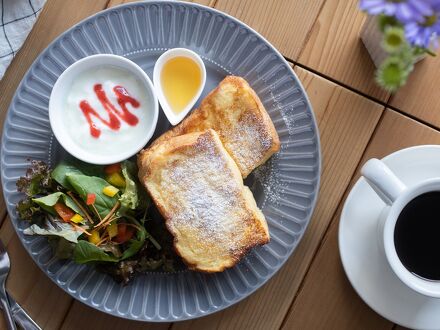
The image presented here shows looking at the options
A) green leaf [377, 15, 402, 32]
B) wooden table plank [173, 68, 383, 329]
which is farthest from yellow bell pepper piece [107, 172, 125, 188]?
green leaf [377, 15, 402, 32]

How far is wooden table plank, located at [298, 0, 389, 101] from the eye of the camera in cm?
127

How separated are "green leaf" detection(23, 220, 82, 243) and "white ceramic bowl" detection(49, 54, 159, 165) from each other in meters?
0.15

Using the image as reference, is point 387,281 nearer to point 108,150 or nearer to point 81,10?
point 108,150

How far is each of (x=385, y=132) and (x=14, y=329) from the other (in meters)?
0.95

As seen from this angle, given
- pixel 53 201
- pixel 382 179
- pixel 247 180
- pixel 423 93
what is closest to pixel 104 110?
pixel 53 201

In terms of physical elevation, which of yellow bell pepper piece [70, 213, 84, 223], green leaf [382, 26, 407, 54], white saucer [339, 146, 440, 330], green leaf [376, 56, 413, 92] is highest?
green leaf [382, 26, 407, 54]

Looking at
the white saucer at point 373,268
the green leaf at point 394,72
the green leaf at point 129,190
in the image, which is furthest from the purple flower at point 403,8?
the green leaf at point 129,190

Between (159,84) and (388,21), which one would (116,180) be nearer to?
(159,84)

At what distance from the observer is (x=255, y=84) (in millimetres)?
1238

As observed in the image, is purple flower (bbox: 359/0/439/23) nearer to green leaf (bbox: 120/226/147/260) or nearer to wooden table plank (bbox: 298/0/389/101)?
wooden table plank (bbox: 298/0/389/101)

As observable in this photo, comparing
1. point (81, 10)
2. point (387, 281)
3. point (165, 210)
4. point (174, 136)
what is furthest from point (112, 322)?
point (81, 10)

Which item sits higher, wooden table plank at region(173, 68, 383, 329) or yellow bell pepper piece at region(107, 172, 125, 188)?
wooden table plank at region(173, 68, 383, 329)

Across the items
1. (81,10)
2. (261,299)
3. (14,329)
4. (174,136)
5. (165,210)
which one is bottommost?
(14,329)

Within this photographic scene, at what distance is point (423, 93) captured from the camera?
49.8 inches
